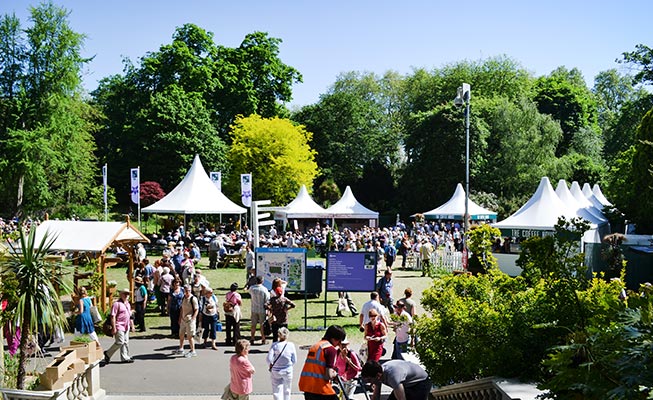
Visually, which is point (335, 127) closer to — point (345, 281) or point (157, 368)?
point (345, 281)

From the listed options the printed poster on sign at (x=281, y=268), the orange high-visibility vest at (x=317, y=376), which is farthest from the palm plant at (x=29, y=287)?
the printed poster on sign at (x=281, y=268)

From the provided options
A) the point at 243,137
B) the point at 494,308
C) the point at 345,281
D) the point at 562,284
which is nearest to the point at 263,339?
the point at 345,281

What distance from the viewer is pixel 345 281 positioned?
15.9 meters

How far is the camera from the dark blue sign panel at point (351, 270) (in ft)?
51.7

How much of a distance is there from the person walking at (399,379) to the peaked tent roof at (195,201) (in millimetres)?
23640

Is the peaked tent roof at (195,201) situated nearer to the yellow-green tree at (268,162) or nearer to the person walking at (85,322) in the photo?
the yellow-green tree at (268,162)

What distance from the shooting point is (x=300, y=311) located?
18219 millimetres

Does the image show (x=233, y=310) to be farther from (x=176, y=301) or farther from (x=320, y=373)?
(x=320, y=373)

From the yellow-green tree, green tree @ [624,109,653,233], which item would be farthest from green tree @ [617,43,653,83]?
the yellow-green tree

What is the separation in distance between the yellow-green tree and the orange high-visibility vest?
40310mm

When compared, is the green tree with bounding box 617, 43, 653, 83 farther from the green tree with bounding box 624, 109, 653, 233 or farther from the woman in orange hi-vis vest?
the woman in orange hi-vis vest

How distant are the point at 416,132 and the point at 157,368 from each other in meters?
43.3

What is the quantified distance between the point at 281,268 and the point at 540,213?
49.5ft

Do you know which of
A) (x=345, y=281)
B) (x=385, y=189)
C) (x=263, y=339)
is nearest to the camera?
(x=263, y=339)
